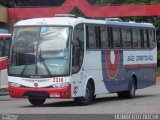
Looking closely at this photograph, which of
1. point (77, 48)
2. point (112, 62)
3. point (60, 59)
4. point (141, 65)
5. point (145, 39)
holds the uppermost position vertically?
point (145, 39)

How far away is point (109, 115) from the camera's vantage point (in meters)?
16.4

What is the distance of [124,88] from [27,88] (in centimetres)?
609

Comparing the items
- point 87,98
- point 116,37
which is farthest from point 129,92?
point 87,98

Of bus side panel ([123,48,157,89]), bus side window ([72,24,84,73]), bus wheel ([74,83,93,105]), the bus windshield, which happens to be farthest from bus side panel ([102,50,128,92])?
the bus windshield

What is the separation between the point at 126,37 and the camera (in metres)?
25.0

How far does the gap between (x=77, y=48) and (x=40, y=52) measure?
1.29 m

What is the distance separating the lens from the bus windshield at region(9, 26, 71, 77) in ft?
65.4

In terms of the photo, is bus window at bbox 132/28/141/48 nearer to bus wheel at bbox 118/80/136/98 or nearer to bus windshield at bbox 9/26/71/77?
bus wheel at bbox 118/80/136/98

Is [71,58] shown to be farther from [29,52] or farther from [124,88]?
[124,88]

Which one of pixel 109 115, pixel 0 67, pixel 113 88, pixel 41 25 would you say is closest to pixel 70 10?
pixel 0 67

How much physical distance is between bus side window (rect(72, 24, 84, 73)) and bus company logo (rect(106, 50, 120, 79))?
235 cm

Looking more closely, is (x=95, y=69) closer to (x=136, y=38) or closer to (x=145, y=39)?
(x=136, y=38)

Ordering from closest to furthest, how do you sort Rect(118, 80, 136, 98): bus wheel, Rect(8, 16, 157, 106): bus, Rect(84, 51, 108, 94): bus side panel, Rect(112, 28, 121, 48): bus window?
1. Rect(8, 16, 157, 106): bus
2. Rect(84, 51, 108, 94): bus side panel
3. Rect(112, 28, 121, 48): bus window
4. Rect(118, 80, 136, 98): bus wheel

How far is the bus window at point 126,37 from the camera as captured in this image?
81.1 ft
